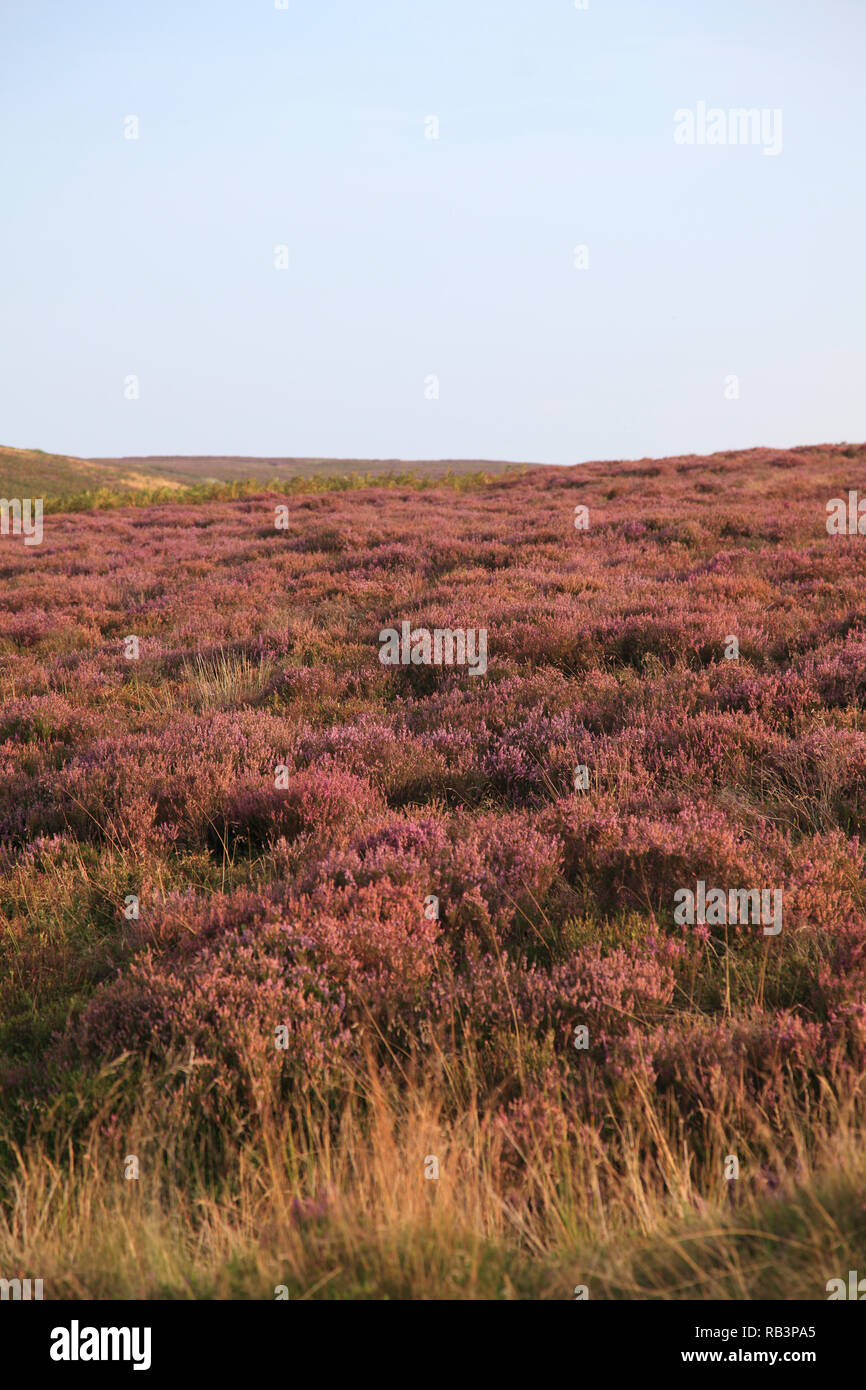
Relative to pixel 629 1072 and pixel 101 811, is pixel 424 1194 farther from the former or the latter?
pixel 101 811

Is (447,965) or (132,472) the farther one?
(132,472)

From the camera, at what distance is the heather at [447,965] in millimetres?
1928

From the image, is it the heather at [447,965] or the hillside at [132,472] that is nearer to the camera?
the heather at [447,965]

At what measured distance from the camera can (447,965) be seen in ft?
10.3

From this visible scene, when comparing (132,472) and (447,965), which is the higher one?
(132,472)

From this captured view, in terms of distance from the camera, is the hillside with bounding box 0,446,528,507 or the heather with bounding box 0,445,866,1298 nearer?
the heather with bounding box 0,445,866,1298

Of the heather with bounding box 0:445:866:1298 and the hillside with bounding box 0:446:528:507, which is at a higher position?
the hillside with bounding box 0:446:528:507

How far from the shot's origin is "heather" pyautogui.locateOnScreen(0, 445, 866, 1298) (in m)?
1.93

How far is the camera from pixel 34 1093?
2613mm

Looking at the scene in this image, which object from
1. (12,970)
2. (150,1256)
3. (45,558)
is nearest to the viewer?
(150,1256)

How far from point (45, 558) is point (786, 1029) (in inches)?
679

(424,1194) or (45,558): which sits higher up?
(45,558)

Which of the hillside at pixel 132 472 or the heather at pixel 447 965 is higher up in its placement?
the hillside at pixel 132 472
